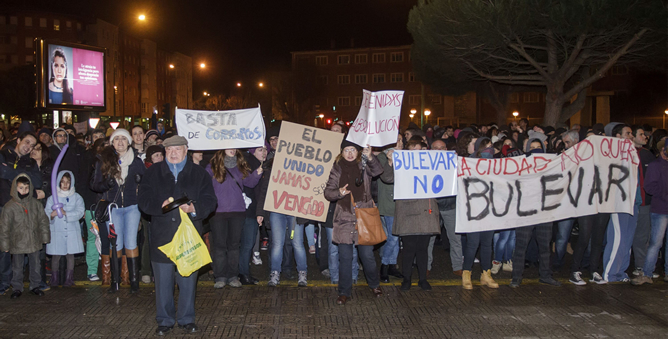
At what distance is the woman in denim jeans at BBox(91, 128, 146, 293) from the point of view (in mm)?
6785

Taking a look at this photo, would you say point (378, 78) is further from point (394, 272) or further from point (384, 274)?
point (384, 274)

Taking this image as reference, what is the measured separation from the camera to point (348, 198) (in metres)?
6.50

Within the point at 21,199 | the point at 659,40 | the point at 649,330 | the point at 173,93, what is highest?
the point at 173,93

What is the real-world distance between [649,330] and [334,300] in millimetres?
3309

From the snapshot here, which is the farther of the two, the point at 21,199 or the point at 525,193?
the point at 525,193

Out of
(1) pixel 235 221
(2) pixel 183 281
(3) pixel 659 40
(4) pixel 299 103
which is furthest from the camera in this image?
(4) pixel 299 103

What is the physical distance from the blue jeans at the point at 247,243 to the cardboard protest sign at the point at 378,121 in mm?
1949

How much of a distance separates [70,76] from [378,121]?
1986cm

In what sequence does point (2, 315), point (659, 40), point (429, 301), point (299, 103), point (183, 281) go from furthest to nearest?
1. point (299, 103)
2. point (659, 40)
3. point (429, 301)
4. point (2, 315)
5. point (183, 281)

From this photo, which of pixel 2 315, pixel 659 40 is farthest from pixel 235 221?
Result: pixel 659 40

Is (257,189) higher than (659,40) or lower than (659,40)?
lower

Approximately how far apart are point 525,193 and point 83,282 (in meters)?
6.03

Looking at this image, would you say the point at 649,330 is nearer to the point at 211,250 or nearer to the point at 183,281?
the point at 183,281

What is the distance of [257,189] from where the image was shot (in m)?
7.41
